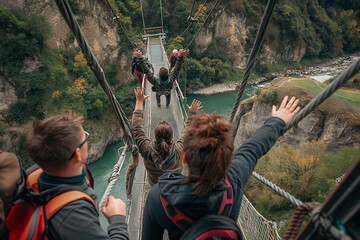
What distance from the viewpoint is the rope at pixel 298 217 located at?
576mm

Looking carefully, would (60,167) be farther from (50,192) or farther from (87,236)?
(87,236)

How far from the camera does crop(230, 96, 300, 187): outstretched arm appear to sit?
36.7 inches

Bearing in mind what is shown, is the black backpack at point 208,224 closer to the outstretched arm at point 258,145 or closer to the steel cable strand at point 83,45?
the outstretched arm at point 258,145

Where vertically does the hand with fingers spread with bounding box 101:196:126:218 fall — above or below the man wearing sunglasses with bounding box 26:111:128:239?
below

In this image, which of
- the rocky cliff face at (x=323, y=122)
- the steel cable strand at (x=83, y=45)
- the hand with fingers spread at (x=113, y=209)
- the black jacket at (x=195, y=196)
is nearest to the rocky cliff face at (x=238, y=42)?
the rocky cliff face at (x=323, y=122)

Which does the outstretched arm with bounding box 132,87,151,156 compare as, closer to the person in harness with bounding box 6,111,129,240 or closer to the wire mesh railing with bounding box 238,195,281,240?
the person in harness with bounding box 6,111,129,240

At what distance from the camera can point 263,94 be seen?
12.4m

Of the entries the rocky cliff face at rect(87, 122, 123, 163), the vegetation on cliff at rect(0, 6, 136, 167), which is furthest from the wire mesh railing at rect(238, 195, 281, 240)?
the vegetation on cliff at rect(0, 6, 136, 167)

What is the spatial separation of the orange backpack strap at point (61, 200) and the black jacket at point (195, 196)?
0.97ft

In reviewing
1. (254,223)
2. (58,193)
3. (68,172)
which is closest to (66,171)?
(68,172)

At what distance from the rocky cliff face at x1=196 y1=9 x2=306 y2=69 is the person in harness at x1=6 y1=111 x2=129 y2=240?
2699 centimetres

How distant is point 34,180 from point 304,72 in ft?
113

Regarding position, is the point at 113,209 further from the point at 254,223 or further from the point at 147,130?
the point at 254,223

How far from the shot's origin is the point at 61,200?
735mm
